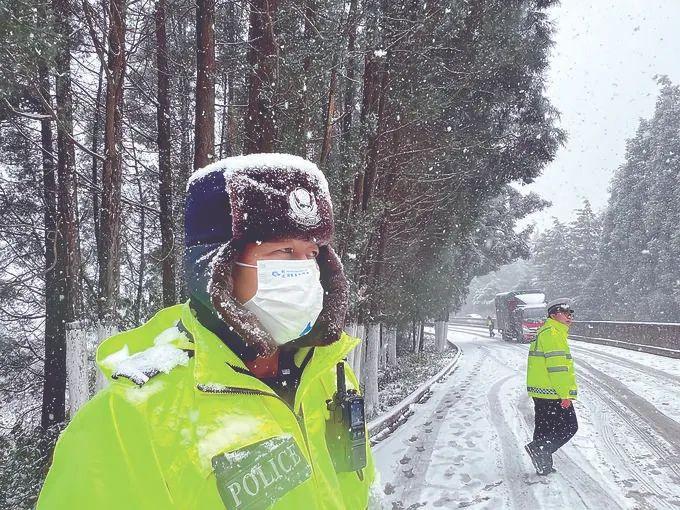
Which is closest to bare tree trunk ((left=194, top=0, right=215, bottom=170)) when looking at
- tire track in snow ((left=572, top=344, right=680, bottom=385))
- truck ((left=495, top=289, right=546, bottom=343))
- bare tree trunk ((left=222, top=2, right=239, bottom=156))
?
bare tree trunk ((left=222, top=2, right=239, bottom=156))

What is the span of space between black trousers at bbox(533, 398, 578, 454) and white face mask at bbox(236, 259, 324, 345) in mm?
5845

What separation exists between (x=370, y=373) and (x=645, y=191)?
35.5 metres

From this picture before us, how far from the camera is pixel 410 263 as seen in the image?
15977 mm

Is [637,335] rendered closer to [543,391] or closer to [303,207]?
[543,391]

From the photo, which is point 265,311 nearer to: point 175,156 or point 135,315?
point 135,315

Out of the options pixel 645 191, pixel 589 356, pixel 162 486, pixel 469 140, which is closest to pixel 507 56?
pixel 469 140

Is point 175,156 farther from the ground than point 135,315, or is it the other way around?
point 175,156

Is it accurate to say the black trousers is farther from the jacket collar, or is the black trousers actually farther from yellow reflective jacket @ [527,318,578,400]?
the jacket collar

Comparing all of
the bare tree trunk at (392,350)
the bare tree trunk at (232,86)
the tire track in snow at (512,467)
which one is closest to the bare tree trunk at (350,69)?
the bare tree trunk at (232,86)

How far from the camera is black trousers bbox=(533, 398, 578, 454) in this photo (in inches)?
257

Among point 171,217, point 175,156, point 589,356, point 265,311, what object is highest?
point 175,156

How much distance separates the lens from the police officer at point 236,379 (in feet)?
3.82

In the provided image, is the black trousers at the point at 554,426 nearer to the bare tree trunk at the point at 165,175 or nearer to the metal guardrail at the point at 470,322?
the bare tree trunk at the point at 165,175

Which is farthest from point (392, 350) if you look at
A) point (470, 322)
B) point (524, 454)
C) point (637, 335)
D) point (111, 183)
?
point (470, 322)
